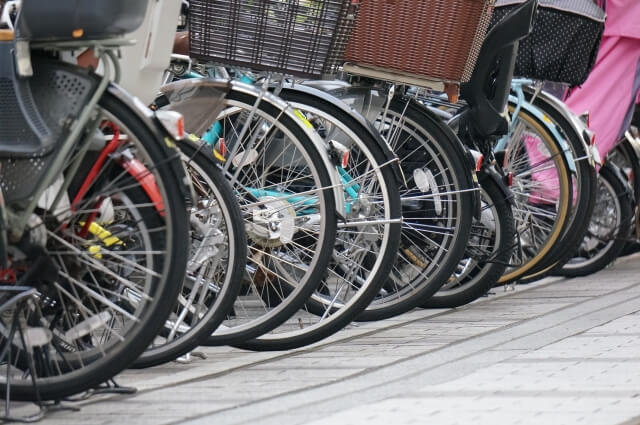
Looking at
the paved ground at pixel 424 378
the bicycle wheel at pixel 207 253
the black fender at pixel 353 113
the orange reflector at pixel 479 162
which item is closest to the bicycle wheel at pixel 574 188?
the paved ground at pixel 424 378

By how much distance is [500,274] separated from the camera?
7.39 metres

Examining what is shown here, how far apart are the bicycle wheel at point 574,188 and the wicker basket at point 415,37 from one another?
1762 mm

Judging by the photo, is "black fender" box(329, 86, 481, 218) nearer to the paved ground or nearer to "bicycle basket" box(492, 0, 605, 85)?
the paved ground

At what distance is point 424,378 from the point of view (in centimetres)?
550

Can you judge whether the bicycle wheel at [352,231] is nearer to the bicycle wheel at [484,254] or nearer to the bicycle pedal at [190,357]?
the bicycle pedal at [190,357]

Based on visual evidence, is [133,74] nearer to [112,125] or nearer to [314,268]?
[112,125]

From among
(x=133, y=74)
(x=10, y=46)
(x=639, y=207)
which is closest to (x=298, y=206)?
(x=133, y=74)

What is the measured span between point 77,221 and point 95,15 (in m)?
0.64

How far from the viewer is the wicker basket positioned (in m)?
6.06

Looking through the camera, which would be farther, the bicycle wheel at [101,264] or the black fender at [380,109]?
the black fender at [380,109]

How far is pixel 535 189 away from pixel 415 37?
217 centimetres

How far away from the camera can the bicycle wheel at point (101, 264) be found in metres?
4.59

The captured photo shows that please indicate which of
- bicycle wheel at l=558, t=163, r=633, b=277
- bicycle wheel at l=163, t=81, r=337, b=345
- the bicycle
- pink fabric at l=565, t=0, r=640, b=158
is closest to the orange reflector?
bicycle wheel at l=163, t=81, r=337, b=345

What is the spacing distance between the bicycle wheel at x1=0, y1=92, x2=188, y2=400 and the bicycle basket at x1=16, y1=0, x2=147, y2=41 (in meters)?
0.21
